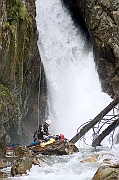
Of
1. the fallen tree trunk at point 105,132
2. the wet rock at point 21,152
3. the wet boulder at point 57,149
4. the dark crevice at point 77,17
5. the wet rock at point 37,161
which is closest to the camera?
the wet rock at point 37,161

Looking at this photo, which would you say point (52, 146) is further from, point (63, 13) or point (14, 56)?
point (63, 13)

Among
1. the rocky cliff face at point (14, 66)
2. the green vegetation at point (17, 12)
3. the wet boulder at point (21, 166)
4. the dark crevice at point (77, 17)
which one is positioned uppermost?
the dark crevice at point (77, 17)

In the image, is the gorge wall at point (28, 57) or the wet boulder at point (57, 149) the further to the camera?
the gorge wall at point (28, 57)

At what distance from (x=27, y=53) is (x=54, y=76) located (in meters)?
5.92

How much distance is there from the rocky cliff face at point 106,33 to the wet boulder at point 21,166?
557 inches

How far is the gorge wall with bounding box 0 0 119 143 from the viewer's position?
13.5 metres

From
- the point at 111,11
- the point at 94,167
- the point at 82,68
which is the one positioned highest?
the point at 111,11

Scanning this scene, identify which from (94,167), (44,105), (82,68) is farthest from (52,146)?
(82,68)

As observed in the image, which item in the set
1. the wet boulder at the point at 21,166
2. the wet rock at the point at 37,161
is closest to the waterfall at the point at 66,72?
the wet rock at the point at 37,161

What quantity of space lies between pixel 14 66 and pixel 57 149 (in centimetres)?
483

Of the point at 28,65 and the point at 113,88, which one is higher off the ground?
the point at 28,65

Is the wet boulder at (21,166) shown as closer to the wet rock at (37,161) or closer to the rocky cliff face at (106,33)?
the wet rock at (37,161)

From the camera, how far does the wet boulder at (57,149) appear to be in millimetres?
11062

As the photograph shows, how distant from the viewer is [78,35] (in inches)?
973
